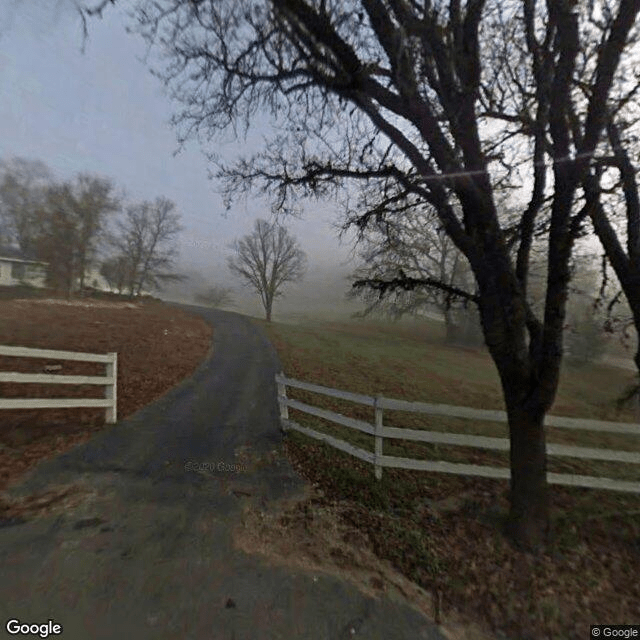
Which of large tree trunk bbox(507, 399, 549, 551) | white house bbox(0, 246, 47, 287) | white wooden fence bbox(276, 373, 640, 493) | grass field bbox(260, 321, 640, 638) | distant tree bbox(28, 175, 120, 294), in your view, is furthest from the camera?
white house bbox(0, 246, 47, 287)

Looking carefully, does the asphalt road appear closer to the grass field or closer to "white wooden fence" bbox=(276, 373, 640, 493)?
the grass field

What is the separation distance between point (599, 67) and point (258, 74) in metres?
3.78

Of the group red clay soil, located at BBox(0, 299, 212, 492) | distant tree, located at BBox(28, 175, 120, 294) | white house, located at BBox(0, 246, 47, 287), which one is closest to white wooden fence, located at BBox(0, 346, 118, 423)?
red clay soil, located at BBox(0, 299, 212, 492)

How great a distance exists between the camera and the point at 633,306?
410 centimetres

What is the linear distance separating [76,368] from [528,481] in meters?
10.6

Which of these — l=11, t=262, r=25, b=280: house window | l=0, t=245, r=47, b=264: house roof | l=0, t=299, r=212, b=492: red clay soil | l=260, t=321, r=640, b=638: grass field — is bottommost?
l=260, t=321, r=640, b=638: grass field

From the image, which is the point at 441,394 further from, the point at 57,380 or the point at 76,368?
the point at 76,368

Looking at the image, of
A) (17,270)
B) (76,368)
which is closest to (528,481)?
(76,368)

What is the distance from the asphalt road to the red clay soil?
0.64 meters

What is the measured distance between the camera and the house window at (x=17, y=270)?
129 ft

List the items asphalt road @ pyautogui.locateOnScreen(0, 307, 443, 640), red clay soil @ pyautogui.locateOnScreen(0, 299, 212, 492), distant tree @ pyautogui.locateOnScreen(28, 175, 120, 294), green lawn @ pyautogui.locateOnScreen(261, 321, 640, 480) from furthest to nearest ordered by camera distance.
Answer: distant tree @ pyautogui.locateOnScreen(28, 175, 120, 294)
green lawn @ pyautogui.locateOnScreen(261, 321, 640, 480)
red clay soil @ pyautogui.locateOnScreen(0, 299, 212, 492)
asphalt road @ pyautogui.locateOnScreen(0, 307, 443, 640)

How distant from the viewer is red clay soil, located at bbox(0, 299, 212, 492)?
5.25 m

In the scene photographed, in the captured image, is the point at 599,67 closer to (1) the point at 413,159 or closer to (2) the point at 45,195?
(1) the point at 413,159

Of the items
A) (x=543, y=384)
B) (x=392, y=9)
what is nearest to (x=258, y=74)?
(x=392, y=9)
